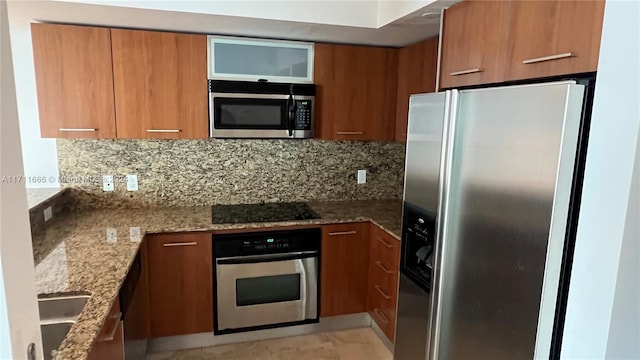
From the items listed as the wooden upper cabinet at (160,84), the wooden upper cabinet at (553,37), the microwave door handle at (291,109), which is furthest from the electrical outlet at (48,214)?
the wooden upper cabinet at (553,37)

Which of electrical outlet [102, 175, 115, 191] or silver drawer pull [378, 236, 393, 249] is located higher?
electrical outlet [102, 175, 115, 191]

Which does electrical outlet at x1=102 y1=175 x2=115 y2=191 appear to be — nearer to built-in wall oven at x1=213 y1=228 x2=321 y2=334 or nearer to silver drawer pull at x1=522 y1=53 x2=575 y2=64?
built-in wall oven at x1=213 y1=228 x2=321 y2=334

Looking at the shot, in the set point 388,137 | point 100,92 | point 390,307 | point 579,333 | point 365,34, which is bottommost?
point 390,307

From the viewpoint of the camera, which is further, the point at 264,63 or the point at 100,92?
the point at 264,63

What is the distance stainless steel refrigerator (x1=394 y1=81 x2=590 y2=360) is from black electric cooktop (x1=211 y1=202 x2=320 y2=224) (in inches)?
40.4

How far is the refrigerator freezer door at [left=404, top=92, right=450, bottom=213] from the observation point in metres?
1.75

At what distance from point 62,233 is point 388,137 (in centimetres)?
227

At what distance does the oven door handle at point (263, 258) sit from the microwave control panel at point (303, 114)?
882mm

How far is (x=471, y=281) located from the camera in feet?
5.30

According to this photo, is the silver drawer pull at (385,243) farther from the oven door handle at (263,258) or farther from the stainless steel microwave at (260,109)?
the stainless steel microwave at (260,109)

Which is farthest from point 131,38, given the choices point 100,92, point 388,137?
point 388,137

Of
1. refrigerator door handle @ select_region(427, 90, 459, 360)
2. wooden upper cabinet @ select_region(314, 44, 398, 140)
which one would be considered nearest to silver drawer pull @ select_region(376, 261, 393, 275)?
refrigerator door handle @ select_region(427, 90, 459, 360)

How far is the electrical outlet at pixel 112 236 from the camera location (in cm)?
221

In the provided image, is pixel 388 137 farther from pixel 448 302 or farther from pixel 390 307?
pixel 448 302
